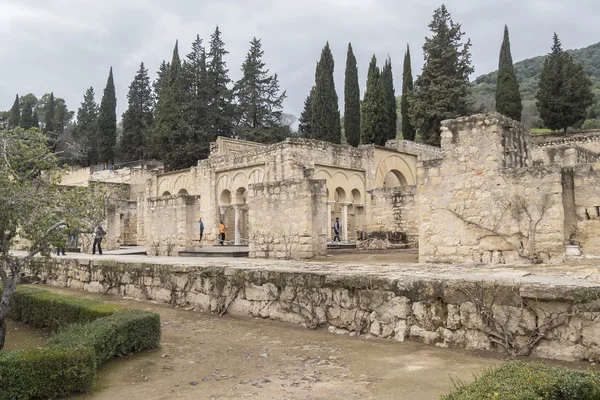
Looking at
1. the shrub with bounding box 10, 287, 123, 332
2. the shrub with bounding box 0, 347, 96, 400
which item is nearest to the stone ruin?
the shrub with bounding box 10, 287, 123, 332

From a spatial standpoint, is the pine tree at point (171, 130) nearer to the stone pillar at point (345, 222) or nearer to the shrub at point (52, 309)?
the stone pillar at point (345, 222)

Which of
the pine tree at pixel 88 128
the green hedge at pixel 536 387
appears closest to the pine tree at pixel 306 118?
the pine tree at pixel 88 128

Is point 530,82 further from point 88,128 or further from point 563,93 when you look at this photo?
point 88,128

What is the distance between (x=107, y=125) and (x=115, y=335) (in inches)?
1939

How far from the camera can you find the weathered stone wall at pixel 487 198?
9.27 meters

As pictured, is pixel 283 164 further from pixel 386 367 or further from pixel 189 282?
pixel 386 367

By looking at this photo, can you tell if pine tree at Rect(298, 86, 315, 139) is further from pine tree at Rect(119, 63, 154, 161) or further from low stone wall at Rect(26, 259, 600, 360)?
low stone wall at Rect(26, 259, 600, 360)

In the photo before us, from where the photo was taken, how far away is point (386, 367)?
558 centimetres

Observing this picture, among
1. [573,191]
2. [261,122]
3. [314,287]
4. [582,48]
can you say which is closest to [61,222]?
[314,287]

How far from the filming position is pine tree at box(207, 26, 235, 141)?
43.8 meters

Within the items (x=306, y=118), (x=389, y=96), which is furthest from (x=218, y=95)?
(x=389, y=96)

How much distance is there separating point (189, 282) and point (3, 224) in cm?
410

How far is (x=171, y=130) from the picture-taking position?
40625mm

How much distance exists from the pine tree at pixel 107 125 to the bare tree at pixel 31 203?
45192 mm
